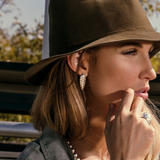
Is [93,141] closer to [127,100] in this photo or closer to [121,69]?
[127,100]

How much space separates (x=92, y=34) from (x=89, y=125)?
26.8 inches

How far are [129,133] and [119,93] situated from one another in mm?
274

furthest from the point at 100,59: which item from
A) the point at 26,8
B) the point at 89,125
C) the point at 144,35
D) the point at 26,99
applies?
the point at 26,8

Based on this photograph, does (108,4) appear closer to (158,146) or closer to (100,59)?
(100,59)

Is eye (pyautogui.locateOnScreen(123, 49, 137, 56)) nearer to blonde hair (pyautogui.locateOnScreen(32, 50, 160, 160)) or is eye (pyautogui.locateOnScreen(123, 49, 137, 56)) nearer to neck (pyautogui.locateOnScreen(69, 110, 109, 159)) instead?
blonde hair (pyautogui.locateOnScreen(32, 50, 160, 160))

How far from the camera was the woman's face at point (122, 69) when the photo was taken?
1.54m

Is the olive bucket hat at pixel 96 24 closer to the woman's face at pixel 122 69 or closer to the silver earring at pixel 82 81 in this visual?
the woman's face at pixel 122 69

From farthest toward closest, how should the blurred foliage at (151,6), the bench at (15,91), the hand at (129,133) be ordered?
the blurred foliage at (151,6), the bench at (15,91), the hand at (129,133)

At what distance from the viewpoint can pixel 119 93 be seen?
62.3 inches

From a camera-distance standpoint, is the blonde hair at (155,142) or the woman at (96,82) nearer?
the woman at (96,82)

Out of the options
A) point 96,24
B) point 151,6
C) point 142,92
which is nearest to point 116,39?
point 96,24

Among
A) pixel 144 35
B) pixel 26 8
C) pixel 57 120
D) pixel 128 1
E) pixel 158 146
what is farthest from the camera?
pixel 26 8

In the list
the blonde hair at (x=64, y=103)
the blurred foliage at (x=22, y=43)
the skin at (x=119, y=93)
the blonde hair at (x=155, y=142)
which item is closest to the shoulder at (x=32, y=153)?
the blonde hair at (x=64, y=103)

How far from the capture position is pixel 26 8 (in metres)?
2.66
